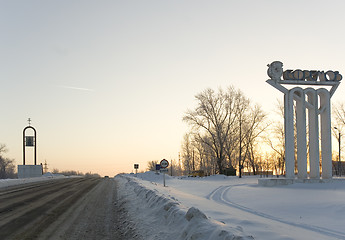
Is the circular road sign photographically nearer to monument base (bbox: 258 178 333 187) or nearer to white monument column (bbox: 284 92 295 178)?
monument base (bbox: 258 178 333 187)

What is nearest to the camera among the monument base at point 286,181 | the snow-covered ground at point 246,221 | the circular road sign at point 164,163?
the snow-covered ground at point 246,221

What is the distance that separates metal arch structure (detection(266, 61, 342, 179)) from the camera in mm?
30406

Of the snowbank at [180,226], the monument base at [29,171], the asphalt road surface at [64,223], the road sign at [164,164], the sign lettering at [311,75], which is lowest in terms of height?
the monument base at [29,171]

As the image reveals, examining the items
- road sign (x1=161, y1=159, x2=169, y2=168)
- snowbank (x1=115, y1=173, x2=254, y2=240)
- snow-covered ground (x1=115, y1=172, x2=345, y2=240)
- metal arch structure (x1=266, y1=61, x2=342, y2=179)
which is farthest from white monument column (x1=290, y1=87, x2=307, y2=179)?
snowbank (x1=115, y1=173, x2=254, y2=240)

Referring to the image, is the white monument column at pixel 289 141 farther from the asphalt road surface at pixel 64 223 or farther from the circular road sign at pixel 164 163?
the asphalt road surface at pixel 64 223

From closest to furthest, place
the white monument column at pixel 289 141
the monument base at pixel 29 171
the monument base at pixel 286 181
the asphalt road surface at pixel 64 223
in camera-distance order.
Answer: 1. the asphalt road surface at pixel 64 223
2. the monument base at pixel 286 181
3. the white monument column at pixel 289 141
4. the monument base at pixel 29 171

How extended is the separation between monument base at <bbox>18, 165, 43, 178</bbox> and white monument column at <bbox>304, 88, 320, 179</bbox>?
43439 mm

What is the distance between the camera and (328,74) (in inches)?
1273

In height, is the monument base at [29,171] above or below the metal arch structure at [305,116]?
below

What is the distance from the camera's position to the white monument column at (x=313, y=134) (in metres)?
30.5

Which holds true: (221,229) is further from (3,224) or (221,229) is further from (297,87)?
(297,87)

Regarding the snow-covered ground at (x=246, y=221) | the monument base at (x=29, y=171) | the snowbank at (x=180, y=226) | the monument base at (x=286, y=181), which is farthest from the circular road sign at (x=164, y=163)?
the monument base at (x=29, y=171)

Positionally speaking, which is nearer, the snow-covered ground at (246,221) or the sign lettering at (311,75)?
the snow-covered ground at (246,221)

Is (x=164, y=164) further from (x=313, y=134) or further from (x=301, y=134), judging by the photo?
(x=313, y=134)
